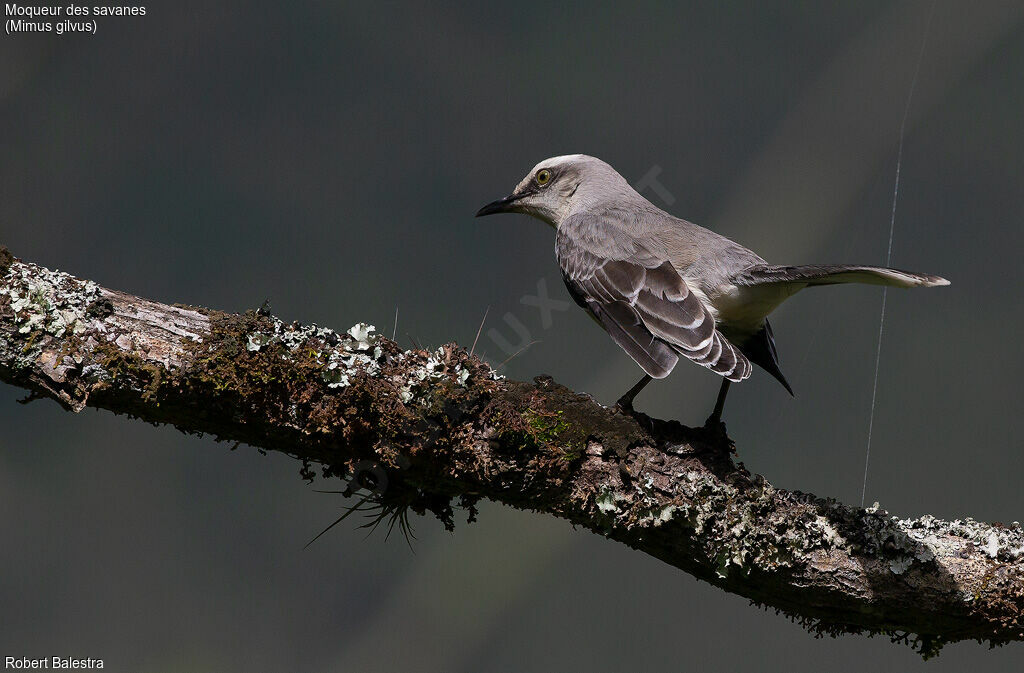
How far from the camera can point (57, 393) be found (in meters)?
2.65

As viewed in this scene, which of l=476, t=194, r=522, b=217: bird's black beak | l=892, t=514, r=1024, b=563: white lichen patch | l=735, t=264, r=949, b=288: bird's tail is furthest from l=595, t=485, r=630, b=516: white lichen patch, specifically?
l=476, t=194, r=522, b=217: bird's black beak

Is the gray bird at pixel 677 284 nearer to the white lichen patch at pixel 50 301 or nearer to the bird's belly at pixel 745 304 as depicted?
the bird's belly at pixel 745 304

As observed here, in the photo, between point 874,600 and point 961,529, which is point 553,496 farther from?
point 961,529

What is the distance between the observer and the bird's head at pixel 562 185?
15.6ft

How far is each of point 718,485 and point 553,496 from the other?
1.97ft

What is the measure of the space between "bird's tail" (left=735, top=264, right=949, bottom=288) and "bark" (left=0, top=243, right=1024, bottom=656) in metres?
0.83

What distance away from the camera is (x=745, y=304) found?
355 cm

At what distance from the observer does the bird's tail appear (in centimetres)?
283

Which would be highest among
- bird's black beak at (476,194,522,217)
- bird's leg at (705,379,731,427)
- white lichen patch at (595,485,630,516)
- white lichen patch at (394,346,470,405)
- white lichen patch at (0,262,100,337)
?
bird's black beak at (476,194,522,217)

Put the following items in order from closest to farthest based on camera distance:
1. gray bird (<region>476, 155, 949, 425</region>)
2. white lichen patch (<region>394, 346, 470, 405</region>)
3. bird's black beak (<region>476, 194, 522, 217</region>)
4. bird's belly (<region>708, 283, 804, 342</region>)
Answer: white lichen patch (<region>394, 346, 470, 405</region>), gray bird (<region>476, 155, 949, 425</region>), bird's belly (<region>708, 283, 804, 342</region>), bird's black beak (<region>476, 194, 522, 217</region>)

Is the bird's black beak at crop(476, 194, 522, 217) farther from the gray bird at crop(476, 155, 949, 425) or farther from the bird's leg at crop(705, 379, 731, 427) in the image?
the bird's leg at crop(705, 379, 731, 427)

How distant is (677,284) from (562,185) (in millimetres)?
1545

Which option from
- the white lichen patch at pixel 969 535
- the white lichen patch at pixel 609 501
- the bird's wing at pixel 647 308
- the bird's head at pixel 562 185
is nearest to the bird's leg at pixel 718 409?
the bird's wing at pixel 647 308

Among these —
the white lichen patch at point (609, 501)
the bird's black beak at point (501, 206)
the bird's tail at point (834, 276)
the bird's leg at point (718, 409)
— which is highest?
the bird's tail at point (834, 276)
